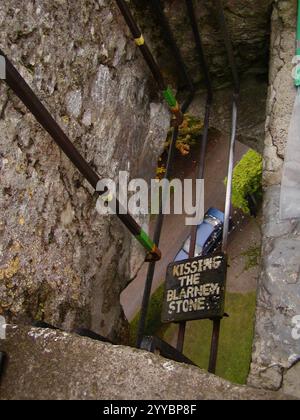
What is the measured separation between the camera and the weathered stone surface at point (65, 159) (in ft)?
7.86

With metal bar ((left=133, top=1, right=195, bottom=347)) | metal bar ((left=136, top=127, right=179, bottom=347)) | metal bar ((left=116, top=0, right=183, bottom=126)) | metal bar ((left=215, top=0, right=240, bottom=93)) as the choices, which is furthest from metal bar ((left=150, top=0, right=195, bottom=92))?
metal bar ((left=136, top=127, right=179, bottom=347))

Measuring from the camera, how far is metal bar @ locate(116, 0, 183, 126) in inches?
129

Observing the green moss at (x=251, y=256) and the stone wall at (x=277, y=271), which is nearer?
the stone wall at (x=277, y=271)

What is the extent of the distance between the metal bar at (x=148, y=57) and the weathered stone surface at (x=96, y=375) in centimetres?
219

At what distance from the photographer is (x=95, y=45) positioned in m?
3.22

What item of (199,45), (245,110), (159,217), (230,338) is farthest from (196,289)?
(230,338)

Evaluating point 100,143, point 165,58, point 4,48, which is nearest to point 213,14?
point 165,58

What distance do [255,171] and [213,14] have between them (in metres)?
2.70

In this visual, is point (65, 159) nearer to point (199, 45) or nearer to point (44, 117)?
point (44, 117)

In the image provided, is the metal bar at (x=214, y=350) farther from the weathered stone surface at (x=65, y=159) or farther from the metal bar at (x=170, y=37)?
the metal bar at (x=170, y=37)

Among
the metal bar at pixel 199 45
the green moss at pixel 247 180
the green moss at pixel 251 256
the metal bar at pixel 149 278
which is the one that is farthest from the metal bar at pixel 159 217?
the green moss at pixel 251 256

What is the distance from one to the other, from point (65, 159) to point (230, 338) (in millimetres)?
3973

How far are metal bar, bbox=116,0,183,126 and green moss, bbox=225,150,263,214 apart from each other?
7.48 ft

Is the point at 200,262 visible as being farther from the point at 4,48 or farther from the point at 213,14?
the point at 213,14
